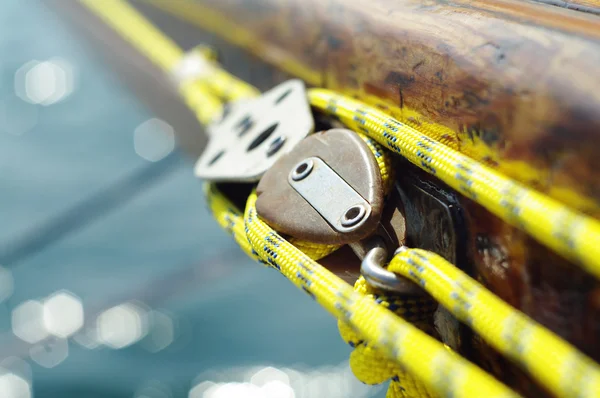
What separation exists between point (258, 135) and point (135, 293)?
0.89 metres

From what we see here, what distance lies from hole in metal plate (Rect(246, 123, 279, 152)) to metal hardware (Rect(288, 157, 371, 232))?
159 mm

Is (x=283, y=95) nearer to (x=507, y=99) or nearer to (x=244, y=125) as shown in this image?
(x=244, y=125)

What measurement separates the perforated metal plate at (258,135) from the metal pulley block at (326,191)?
0.04 m

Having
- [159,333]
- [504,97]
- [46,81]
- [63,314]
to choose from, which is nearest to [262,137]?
[504,97]

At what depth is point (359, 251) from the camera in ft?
2.35

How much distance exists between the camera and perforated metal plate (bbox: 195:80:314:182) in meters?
0.88

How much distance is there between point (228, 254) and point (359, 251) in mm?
1157

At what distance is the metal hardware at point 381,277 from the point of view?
0.63 metres

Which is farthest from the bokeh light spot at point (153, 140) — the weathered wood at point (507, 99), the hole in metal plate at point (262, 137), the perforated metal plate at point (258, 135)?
the weathered wood at point (507, 99)

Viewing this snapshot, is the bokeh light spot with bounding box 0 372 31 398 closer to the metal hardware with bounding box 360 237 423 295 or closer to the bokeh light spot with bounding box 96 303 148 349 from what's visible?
the bokeh light spot with bounding box 96 303 148 349

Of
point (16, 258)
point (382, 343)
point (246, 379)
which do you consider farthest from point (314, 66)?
point (16, 258)

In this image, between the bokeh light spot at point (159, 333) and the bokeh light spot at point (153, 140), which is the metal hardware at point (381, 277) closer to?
the bokeh light spot at point (159, 333)

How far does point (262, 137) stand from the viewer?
96cm

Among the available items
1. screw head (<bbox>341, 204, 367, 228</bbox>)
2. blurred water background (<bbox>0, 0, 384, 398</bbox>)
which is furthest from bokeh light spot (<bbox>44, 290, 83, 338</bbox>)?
screw head (<bbox>341, 204, 367, 228</bbox>)
